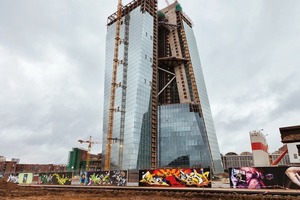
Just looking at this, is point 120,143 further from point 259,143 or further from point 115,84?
point 259,143

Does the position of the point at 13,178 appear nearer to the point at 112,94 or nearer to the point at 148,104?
the point at 112,94

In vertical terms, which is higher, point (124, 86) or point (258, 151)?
point (124, 86)

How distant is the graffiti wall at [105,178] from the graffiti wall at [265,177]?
21.9 meters

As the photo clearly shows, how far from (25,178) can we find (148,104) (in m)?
62.7

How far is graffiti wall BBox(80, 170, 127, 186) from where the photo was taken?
1813 inches

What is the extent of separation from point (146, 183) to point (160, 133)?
3113 inches

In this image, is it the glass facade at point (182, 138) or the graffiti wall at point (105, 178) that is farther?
the glass facade at point (182, 138)

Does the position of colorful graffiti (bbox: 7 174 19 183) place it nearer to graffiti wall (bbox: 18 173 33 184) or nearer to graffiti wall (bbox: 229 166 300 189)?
graffiti wall (bbox: 18 173 33 184)

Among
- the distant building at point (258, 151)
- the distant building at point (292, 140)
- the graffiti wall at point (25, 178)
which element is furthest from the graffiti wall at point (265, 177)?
the graffiti wall at point (25, 178)

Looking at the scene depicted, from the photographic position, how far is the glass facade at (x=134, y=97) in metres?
101

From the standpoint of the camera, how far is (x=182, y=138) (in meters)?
115

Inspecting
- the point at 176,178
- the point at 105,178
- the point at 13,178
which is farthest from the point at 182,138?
the point at 176,178

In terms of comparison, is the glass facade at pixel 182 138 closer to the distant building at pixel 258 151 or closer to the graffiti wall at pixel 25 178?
the distant building at pixel 258 151

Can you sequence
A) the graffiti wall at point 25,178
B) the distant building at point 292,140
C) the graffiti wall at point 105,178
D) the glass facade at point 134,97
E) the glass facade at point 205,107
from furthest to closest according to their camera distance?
1. the glass facade at point 205,107
2. the glass facade at point 134,97
3. the graffiti wall at point 25,178
4. the graffiti wall at point 105,178
5. the distant building at point 292,140
